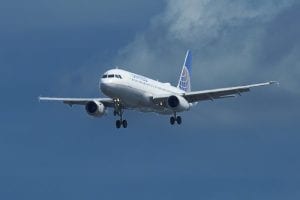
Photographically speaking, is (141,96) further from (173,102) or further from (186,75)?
(186,75)

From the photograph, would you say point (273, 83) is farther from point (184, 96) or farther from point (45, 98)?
point (45, 98)

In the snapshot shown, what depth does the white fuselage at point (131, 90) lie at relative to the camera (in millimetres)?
141000

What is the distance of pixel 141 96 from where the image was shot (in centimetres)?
14350

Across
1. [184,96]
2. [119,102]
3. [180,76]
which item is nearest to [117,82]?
[119,102]

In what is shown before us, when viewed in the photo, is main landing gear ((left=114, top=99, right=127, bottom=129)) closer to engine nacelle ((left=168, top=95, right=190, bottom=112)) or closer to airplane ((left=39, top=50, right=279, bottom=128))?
airplane ((left=39, top=50, right=279, bottom=128))

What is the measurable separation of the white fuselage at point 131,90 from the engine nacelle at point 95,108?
19.6 feet

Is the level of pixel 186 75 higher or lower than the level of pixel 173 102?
higher

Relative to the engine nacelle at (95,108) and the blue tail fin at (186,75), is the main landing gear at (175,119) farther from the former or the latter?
the blue tail fin at (186,75)

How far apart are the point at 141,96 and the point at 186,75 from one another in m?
36.8

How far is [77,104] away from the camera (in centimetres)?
15875

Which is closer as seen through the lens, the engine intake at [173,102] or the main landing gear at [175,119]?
the engine intake at [173,102]

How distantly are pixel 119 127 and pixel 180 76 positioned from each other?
2977cm

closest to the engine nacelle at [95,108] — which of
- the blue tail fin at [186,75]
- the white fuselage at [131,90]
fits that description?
the white fuselage at [131,90]

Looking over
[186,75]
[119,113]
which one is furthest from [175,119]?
[186,75]
